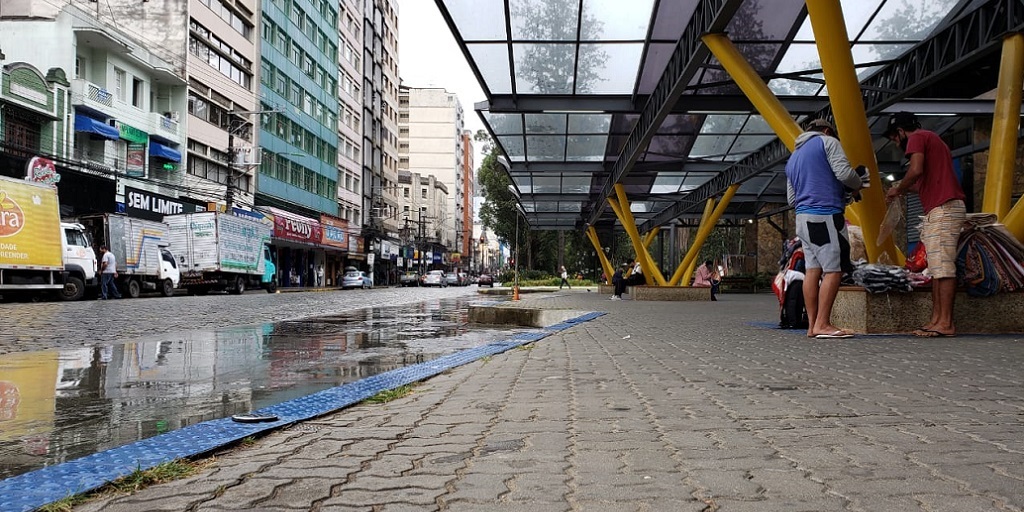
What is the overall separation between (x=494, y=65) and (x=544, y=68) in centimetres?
108

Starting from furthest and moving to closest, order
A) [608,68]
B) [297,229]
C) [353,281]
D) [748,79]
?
[353,281] → [297,229] → [608,68] → [748,79]

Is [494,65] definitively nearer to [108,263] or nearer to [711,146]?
[711,146]

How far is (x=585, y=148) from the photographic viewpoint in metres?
23.0

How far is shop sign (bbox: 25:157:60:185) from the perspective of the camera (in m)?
25.8

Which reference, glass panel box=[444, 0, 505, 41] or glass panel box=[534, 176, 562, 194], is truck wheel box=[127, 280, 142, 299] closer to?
glass panel box=[534, 176, 562, 194]

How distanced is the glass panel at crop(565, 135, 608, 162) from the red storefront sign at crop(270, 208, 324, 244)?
26.9m

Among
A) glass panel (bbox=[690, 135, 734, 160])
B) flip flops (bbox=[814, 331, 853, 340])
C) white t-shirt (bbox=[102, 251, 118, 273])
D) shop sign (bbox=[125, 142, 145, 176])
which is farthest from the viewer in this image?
shop sign (bbox=[125, 142, 145, 176])

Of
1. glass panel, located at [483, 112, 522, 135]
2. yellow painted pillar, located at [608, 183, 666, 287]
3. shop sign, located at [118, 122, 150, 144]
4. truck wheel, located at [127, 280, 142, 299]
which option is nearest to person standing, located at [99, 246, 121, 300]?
truck wheel, located at [127, 280, 142, 299]

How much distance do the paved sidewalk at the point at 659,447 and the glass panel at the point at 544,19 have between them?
953 cm

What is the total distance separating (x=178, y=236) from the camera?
30156 mm

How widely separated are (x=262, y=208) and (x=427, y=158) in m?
74.1

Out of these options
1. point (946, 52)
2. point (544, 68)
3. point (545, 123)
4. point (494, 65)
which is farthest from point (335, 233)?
point (946, 52)

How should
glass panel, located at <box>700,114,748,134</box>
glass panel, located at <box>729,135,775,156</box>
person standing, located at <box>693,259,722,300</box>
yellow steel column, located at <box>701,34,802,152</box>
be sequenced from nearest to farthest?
1. yellow steel column, located at <box>701,34,802,152</box>
2. glass panel, located at <box>700,114,748,134</box>
3. glass panel, located at <box>729,135,775,156</box>
4. person standing, located at <box>693,259,722,300</box>

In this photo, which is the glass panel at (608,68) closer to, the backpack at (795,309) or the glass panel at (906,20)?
the glass panel at (906,20)
